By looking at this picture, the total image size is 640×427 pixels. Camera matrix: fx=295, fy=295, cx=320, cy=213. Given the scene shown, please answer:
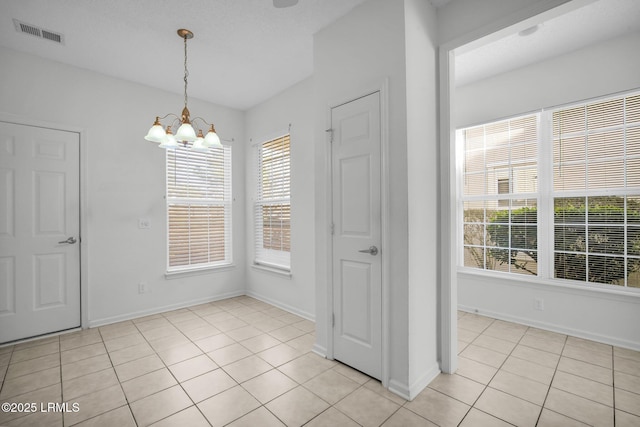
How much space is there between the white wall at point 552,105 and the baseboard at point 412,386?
182 cm

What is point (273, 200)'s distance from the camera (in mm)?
4203

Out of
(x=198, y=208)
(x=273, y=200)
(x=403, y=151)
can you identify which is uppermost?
(x=403, y=151)

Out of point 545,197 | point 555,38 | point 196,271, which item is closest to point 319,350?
point 196,271

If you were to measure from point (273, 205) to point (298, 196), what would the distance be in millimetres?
615

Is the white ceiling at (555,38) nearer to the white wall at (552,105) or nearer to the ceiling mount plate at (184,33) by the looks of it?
the white wall at (552,105)

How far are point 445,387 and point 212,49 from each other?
Result: 3.66 m

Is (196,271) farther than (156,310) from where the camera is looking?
Yes

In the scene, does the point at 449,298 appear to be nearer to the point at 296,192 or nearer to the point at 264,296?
the point at 296,192

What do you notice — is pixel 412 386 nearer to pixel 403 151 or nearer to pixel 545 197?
pixel 403 151

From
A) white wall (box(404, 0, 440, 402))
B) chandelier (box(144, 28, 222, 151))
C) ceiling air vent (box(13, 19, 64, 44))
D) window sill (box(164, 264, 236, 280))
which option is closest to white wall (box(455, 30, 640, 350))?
white wall (box(404, 0, 440, 402))

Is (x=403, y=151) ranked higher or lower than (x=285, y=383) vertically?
higher

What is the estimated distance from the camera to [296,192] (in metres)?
3.81

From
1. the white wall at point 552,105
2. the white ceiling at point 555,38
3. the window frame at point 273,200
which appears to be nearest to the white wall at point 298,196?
the window frame at point 273,200

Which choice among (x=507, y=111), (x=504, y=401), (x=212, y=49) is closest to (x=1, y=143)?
(x=212, y=49)
